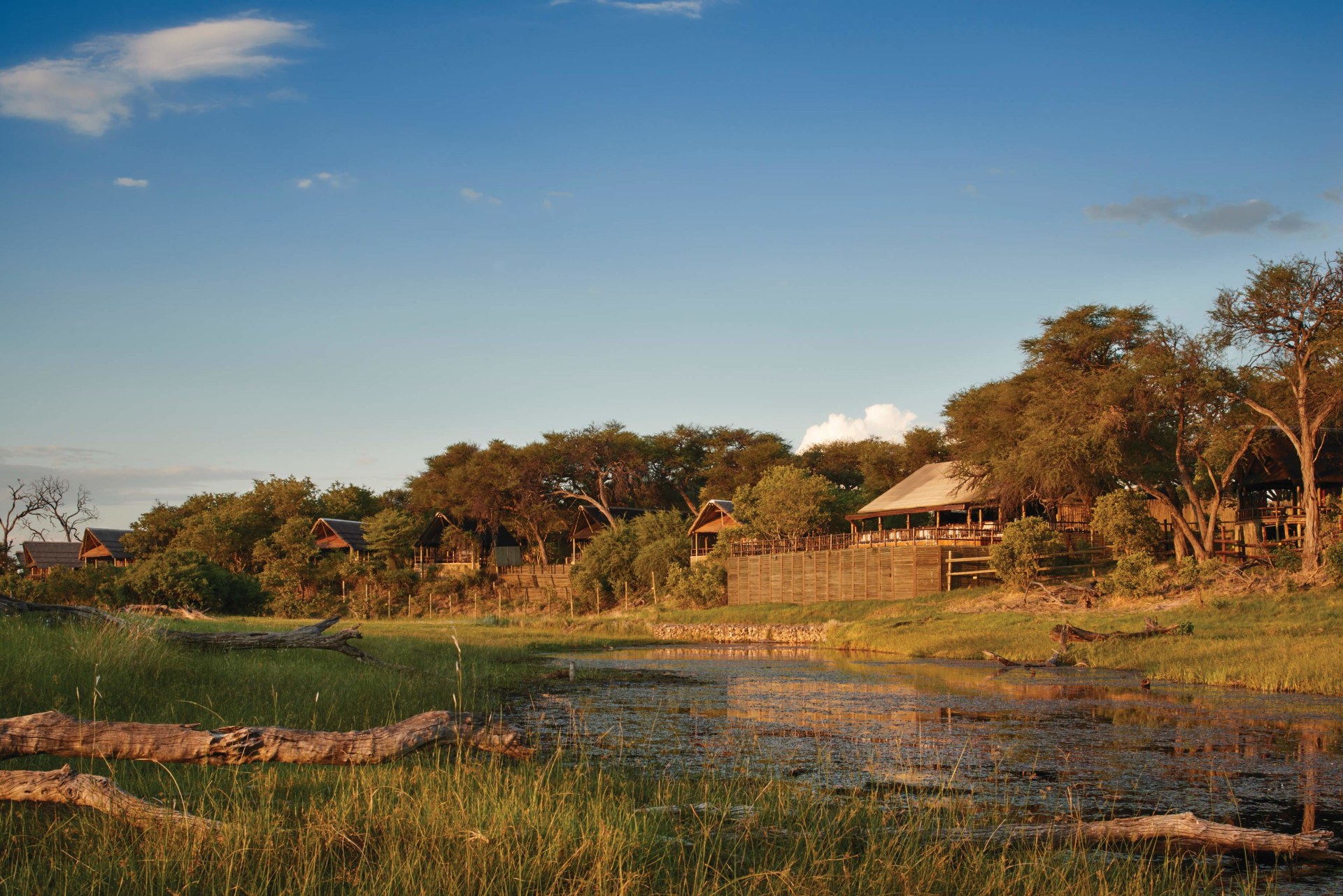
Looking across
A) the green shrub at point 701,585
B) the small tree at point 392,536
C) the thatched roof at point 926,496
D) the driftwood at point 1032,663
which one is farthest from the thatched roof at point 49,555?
the driftwood at point 1032,663

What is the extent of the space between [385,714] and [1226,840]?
8.17 m

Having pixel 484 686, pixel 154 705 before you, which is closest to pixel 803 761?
pixel 154 705

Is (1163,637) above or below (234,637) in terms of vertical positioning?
below

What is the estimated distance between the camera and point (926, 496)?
41.8 meters

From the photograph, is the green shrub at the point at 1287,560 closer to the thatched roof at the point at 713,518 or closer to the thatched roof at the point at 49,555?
the thatched roof at the point at 713,518

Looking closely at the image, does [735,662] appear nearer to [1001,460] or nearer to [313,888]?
[1001,460]

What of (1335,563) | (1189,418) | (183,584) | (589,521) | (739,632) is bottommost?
(739,632)

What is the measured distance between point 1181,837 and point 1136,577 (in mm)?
22755

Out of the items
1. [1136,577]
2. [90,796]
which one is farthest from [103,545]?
[90,796]

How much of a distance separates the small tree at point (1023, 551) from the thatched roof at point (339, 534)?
39902 millimetres

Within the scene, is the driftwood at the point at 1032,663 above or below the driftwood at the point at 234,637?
below

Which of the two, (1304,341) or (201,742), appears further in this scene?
(1304,341)

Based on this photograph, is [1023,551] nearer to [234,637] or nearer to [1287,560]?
[1287,560]

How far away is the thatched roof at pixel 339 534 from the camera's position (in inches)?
2391
